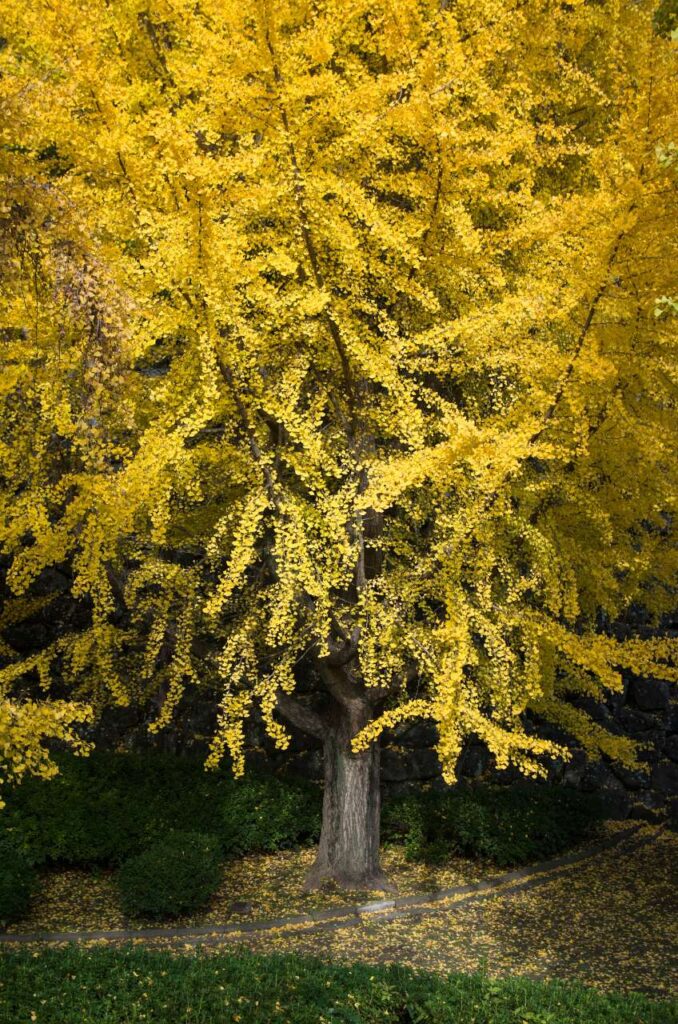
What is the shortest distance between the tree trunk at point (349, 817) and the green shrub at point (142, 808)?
1.50 m

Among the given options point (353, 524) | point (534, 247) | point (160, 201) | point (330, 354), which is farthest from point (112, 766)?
point (534, 247)

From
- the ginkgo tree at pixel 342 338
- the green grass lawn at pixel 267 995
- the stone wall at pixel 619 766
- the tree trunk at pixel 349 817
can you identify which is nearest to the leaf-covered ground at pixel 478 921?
the tree trunk at pixel 349 817

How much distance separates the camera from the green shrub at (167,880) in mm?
8391

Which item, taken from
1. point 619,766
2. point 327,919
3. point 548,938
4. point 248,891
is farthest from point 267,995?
point 619,766

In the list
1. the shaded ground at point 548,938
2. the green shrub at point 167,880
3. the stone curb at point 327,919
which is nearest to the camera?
the shaded ground at point 548,938

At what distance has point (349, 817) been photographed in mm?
9031

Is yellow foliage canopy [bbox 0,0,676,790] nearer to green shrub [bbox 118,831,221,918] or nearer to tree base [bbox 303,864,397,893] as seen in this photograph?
green shrub [bbox 118,831,221,918]

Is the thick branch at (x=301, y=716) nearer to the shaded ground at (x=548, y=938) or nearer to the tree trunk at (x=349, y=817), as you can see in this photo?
the tree trunk at (x=349, y=817)

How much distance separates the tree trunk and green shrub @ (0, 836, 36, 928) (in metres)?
2.64

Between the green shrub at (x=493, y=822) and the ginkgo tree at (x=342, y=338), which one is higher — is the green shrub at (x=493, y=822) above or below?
below

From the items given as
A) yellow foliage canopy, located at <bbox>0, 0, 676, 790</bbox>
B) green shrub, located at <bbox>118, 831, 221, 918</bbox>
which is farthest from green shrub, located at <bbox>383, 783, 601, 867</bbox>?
yellow foliage canopy, located at <bbox>0, 0, 676, 790</bbox>

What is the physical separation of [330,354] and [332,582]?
2.13 m

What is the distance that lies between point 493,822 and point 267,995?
5337mm

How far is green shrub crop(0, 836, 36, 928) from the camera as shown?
8.12m
